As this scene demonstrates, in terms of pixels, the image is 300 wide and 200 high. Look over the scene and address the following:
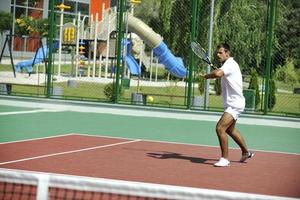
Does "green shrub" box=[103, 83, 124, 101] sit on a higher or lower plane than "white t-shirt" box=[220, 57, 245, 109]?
lower

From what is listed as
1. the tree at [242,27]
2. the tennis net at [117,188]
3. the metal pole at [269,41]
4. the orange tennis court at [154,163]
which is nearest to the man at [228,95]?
the orange tennis court at [154,163]

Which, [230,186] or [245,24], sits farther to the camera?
A: [245,24]

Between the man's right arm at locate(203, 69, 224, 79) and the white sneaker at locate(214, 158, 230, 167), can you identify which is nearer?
the man's right arm at locate(203, 69, 224, 79)

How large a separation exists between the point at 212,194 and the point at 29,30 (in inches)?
1255

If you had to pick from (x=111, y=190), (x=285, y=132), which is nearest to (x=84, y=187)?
(x=111, y=190)

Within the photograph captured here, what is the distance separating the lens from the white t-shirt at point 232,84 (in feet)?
25.6

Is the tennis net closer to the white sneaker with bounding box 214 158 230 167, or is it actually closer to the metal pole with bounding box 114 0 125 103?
the white sneaker with bounding box 214 158 230 167

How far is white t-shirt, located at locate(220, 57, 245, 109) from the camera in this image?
25.6 ft

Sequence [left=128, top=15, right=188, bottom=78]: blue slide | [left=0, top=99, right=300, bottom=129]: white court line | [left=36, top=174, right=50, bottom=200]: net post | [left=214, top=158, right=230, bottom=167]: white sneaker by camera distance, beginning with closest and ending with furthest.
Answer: [left=36, top=174, right=50, bottom=200]: net post, [left=214, top=158, right=230, bottom=167]: white sneaker, [left=0, top=99, right=300, bottom=129]: white court line, [left=128, top=15, right=188, bottom=78]: blue slide

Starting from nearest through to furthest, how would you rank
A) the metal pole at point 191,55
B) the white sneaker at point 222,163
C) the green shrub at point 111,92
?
the white sneaker at point 222,163 < the metal pole at point 191,55 < the green shrub at point 111,92

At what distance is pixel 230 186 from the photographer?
6.62 m

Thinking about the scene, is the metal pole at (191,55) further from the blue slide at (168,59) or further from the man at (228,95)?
the man at (228,95)

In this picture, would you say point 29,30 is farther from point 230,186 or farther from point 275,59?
point 230,186

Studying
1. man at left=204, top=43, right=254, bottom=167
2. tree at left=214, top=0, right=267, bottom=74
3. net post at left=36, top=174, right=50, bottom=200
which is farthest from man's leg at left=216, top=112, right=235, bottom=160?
tree at left=214, top=0, right=267, bottom=74
